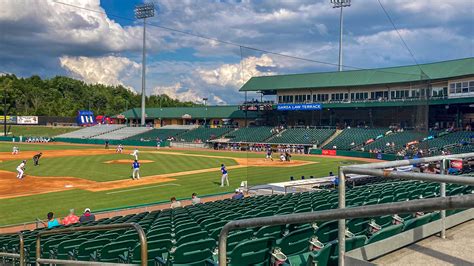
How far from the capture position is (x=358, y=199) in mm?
9594

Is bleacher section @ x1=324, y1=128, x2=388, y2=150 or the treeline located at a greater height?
the treeline

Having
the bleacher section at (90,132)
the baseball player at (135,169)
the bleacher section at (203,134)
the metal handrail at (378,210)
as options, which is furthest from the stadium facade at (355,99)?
the metal handrail at (378,210)

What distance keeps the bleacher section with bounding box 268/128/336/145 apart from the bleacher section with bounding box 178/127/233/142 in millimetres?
11592

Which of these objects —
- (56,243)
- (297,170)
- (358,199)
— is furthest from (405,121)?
(56,243)

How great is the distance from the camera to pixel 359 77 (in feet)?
209

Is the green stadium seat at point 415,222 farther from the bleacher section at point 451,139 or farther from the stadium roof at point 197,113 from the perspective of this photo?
the stadium roof at point 197,113

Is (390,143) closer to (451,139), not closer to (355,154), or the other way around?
(355,154)

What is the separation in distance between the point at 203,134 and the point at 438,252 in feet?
231

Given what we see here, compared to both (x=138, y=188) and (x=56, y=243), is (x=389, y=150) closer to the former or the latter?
(x=138, y=188)

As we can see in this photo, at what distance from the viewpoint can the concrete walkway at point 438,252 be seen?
3979mm

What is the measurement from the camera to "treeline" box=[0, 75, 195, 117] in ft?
392

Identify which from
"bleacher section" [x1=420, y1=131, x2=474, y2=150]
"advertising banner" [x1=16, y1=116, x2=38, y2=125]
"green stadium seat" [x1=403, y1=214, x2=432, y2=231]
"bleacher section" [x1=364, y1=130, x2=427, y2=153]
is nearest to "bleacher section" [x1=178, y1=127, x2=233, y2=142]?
"bleacher section" [x1=364, y1=130, x2=427, y2=153]

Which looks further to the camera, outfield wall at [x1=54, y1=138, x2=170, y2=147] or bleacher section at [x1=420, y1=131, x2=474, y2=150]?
outfield wall at [x1=54, y1=138, x2=170, y2=147]

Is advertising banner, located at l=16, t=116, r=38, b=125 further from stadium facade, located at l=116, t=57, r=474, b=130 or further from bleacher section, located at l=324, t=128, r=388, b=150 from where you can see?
bleacher section, located at l=324, t=128, r=388, b=150
